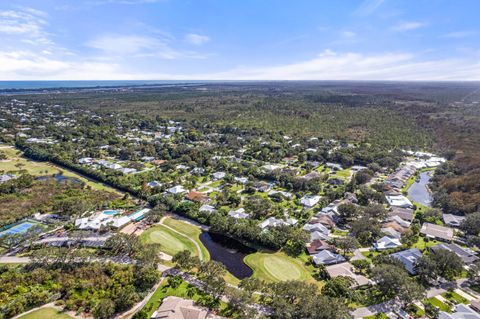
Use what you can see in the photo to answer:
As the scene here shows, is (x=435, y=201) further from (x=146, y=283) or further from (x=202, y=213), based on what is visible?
(x=146, y=283)

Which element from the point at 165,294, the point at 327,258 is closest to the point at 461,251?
the point at 327,258

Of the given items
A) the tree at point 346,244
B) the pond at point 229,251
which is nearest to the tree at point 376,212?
the tree at point 346,244

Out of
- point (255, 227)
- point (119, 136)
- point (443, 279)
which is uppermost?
point (119, 136)

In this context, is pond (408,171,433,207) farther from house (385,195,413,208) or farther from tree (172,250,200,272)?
tree (172,250,200,272)

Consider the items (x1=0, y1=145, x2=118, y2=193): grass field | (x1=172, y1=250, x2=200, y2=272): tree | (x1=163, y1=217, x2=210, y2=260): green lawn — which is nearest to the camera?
(x1=172, y1=250, x2=200, y2=272): tree

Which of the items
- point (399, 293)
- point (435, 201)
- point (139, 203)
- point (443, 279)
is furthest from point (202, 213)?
point (435, 201)

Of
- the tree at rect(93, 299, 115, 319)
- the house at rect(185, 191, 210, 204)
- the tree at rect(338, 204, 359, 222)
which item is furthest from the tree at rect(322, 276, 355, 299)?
the house at rect(185, 191, 210, 204)

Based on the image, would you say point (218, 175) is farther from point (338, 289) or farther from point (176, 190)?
point (338, 289)
